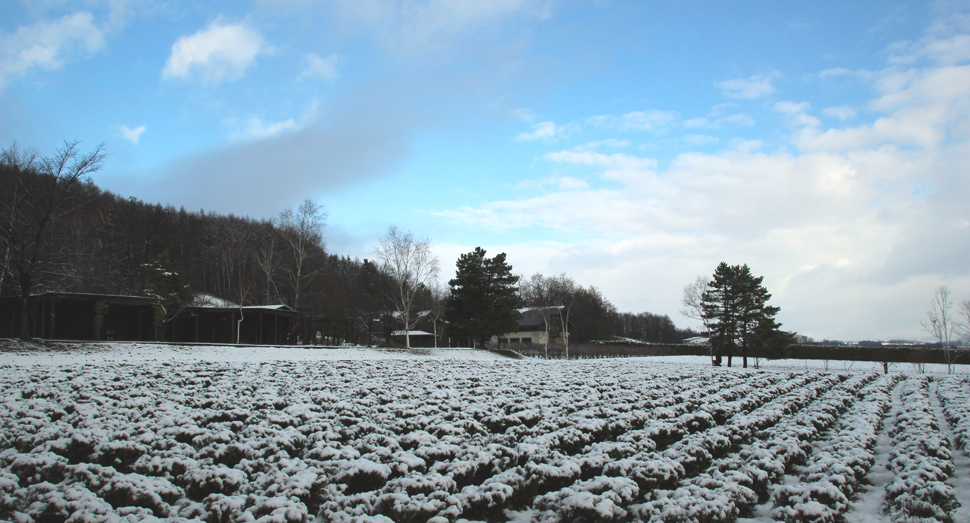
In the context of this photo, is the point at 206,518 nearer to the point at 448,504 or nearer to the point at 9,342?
the point at 448,504

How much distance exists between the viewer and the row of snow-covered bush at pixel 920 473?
5105 millimetres

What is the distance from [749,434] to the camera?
869 cm

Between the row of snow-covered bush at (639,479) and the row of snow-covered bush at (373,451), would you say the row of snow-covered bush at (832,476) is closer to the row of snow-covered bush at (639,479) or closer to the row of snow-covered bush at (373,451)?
the row of snow-covered bush at (373,451)

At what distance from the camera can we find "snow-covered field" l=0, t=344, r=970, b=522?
4938mm

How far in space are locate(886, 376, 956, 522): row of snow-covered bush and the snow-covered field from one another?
1.0 inches

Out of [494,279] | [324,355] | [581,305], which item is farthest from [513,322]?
[581,305]

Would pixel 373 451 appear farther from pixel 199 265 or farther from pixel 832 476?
pixel 199 265

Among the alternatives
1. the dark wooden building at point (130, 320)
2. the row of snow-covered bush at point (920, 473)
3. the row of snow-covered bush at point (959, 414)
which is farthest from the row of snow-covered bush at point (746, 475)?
the dark wooden building at point (130, 320)

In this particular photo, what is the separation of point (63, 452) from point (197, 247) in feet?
211

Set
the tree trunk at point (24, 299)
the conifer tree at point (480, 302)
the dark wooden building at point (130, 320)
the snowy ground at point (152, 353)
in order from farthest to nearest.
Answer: the conifer tree at point (480, 302), the dark wooden building at point (130, 320), the tree trunk at point (24, 299), the snowy ground at point (152, 353)

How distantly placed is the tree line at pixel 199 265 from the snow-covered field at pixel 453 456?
58.2 ft

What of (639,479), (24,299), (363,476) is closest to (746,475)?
(639,479)

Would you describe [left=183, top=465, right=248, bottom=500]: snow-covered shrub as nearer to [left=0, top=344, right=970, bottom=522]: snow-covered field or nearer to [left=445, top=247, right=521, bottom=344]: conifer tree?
[left=0, top=344, right=970, bottom=522]: snow-covered field

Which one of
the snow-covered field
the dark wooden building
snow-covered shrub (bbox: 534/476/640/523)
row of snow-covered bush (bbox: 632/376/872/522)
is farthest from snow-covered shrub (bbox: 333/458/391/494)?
the dark wooden building
